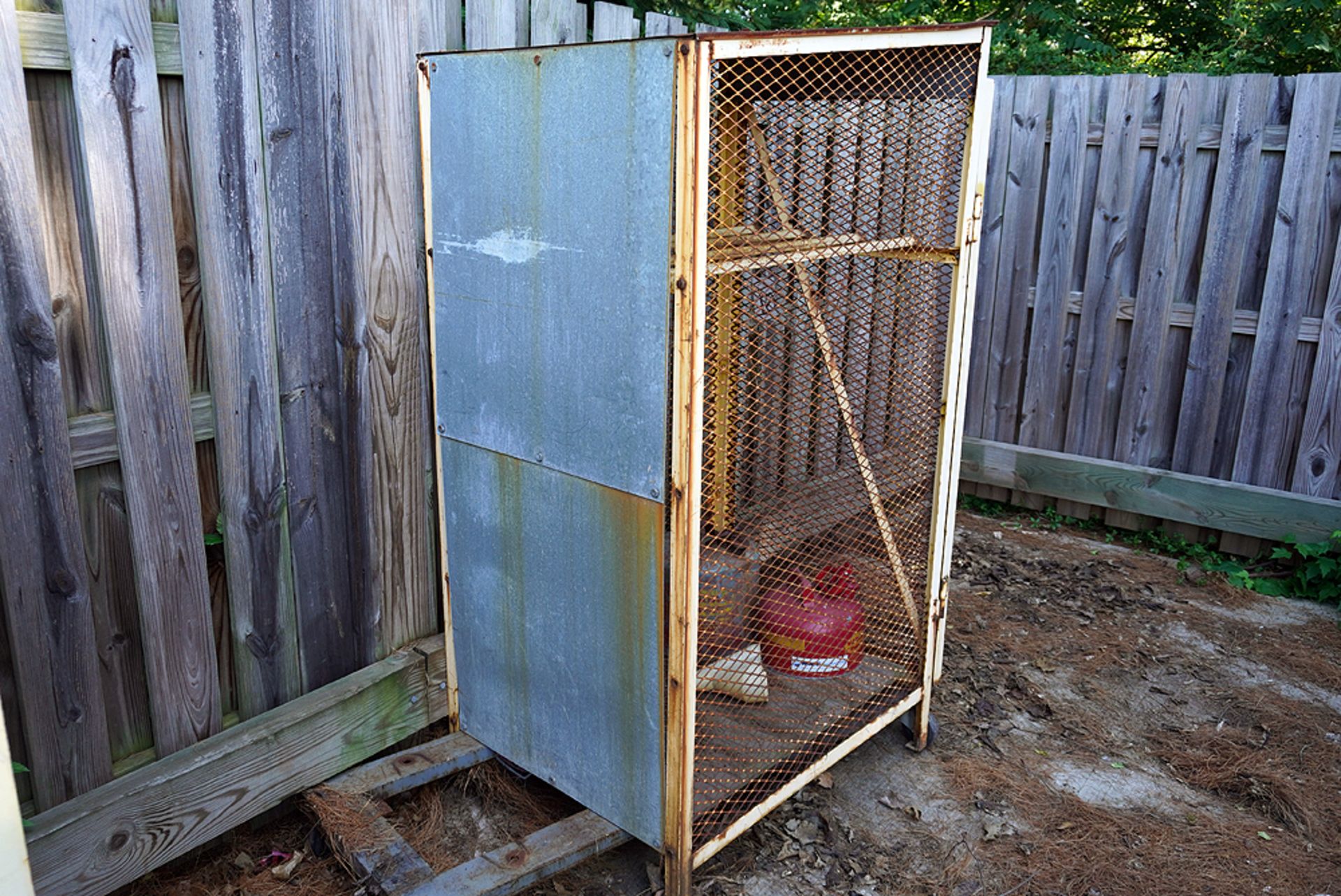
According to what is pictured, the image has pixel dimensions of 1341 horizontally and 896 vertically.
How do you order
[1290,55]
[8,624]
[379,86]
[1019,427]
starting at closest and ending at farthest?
[8,624] < [379,86] < [1019,427] < [1290,55]

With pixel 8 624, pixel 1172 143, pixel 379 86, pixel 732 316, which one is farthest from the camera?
pixel 1172 143

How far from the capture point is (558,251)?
8.28 ft

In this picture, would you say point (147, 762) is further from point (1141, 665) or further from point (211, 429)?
point (1141, 665)

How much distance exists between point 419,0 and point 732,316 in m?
1.40

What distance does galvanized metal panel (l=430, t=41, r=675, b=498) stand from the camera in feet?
7.61

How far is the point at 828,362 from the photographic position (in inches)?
116

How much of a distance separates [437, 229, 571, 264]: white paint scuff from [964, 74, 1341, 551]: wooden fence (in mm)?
3749

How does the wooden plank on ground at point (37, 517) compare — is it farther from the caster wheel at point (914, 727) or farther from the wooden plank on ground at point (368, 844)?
the caster wheel at point (914, 727)

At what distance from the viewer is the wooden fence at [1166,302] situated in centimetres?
481

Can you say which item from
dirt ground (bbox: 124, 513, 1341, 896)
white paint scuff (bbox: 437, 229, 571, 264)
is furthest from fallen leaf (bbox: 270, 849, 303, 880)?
white paint scuff (bbox: 437, 229, 571, 264)

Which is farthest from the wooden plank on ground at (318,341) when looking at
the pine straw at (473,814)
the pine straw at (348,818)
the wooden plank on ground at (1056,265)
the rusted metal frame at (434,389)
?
the wooden plank on ground at (1056,265)

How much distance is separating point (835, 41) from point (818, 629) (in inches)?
70.4

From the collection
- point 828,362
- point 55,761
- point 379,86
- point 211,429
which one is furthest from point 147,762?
point 828,362

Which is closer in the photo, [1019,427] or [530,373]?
[530,373]
